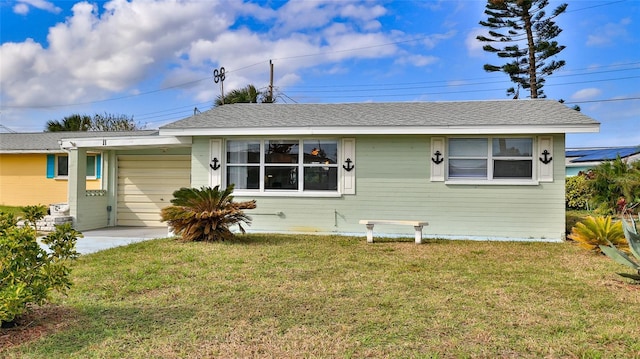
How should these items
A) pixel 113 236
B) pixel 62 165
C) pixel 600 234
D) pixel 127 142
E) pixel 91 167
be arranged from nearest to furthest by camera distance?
1. pixel 600 234
2. pixel 113 236
3. pixel 127 142
4. pixel 91 167
5. pixel 62 165

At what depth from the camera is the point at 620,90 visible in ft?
82.6

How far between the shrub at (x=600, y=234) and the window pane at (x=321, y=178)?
16.7ft

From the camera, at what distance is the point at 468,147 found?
9352mm

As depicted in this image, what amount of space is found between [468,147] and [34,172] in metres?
15.6

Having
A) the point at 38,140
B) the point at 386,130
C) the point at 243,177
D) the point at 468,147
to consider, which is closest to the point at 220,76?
the point at 38,140

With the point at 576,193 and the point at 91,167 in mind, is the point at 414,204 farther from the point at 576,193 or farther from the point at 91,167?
the point at 91,167

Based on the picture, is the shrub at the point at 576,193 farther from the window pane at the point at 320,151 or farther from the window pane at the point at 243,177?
the window pane at the point at 243,177

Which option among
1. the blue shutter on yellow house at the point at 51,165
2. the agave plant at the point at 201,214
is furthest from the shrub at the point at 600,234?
the blue shutter on yellow house at the point at 51,165

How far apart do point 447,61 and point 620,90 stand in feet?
43.0

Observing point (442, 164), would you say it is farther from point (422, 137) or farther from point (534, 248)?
point (534, 248)

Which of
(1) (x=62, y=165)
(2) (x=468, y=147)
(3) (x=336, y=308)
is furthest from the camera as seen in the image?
(1) (x=62, y=165)

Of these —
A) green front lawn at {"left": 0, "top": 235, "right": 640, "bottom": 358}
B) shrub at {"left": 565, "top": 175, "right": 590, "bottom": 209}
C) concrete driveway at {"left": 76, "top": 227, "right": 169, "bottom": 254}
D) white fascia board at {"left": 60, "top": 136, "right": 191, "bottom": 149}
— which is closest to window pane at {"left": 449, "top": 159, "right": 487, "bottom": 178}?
green front lawn at {"left": 0, "top": 235, "right": 640, "bottom": 358}

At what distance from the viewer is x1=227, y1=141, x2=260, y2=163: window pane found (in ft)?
32.8

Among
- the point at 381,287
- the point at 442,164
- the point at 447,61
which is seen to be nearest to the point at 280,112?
the point at 442,164
